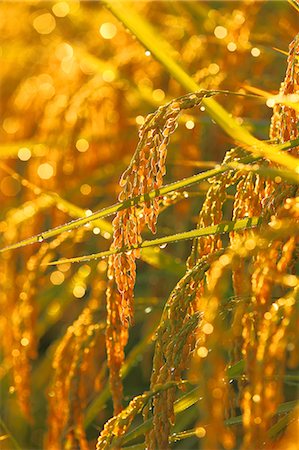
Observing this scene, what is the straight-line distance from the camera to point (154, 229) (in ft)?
4.93

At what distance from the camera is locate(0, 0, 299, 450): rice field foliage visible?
1310mm

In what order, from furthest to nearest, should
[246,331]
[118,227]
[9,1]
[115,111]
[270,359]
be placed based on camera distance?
[9,1] → [115,111] → [118,227] → [246,331] → [270,359]

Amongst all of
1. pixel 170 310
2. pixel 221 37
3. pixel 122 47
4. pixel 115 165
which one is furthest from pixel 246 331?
pixel 122 47

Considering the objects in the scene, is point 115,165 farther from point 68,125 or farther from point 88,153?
point 68,125

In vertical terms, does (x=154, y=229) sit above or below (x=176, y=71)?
below

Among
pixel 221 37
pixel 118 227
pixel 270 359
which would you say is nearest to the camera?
pixel 270 359

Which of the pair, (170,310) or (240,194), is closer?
(170,310)

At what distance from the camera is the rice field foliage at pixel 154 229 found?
1310 millimetres

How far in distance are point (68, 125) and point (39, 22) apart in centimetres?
179

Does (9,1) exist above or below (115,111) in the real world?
above

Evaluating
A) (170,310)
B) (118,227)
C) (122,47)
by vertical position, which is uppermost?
(122,47)

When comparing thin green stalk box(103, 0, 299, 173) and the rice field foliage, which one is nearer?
the rice field foliage

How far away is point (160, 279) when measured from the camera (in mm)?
3049

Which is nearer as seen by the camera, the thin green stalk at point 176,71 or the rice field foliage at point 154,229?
the rice field foliage at point 154,229
